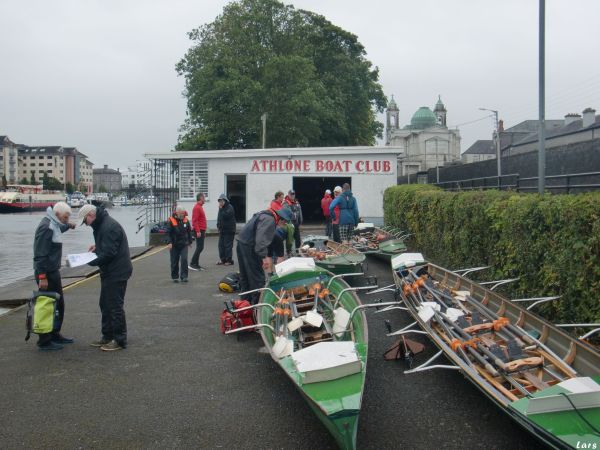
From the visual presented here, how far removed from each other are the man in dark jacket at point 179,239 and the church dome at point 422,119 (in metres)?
105

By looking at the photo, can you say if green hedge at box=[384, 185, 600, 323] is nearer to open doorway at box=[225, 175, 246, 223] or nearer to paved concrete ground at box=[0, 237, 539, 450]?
paved concrete ground at box=[0, 237, 539, 450]

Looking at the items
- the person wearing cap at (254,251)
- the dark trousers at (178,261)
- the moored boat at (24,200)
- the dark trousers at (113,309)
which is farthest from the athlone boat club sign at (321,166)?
the moored boat at (24,200)

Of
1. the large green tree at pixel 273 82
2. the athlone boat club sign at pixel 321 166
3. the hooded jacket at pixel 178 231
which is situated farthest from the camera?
the large green tree at pixel 273 82

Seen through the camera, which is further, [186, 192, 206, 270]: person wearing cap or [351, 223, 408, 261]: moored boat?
[186, 192, 206, 270]: person wearing cap

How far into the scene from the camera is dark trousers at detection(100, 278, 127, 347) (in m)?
6.85

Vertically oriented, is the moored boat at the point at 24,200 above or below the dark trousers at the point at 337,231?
above

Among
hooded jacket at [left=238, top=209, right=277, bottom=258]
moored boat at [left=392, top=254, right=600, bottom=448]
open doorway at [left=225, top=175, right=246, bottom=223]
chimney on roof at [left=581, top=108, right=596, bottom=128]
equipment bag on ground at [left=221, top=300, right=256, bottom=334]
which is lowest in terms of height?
equipment bag on ground at [left=221, top=300, right=256, bottom=334]

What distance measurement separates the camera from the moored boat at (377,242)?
13.1m

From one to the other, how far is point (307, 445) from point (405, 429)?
0.90m

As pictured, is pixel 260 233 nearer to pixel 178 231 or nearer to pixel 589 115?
pixel 178 231

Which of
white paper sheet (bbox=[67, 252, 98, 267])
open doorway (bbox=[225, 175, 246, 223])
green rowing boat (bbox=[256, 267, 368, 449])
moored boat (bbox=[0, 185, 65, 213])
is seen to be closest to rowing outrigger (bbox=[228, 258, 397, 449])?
green rowing boat (bbox=[256, 267, 368, 449])

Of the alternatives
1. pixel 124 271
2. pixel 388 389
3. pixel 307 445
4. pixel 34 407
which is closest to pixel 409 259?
pixel 388 389

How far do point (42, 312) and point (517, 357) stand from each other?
5.59 meters

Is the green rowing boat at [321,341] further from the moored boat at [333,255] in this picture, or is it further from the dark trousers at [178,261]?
the dark trousers at [178,261]
